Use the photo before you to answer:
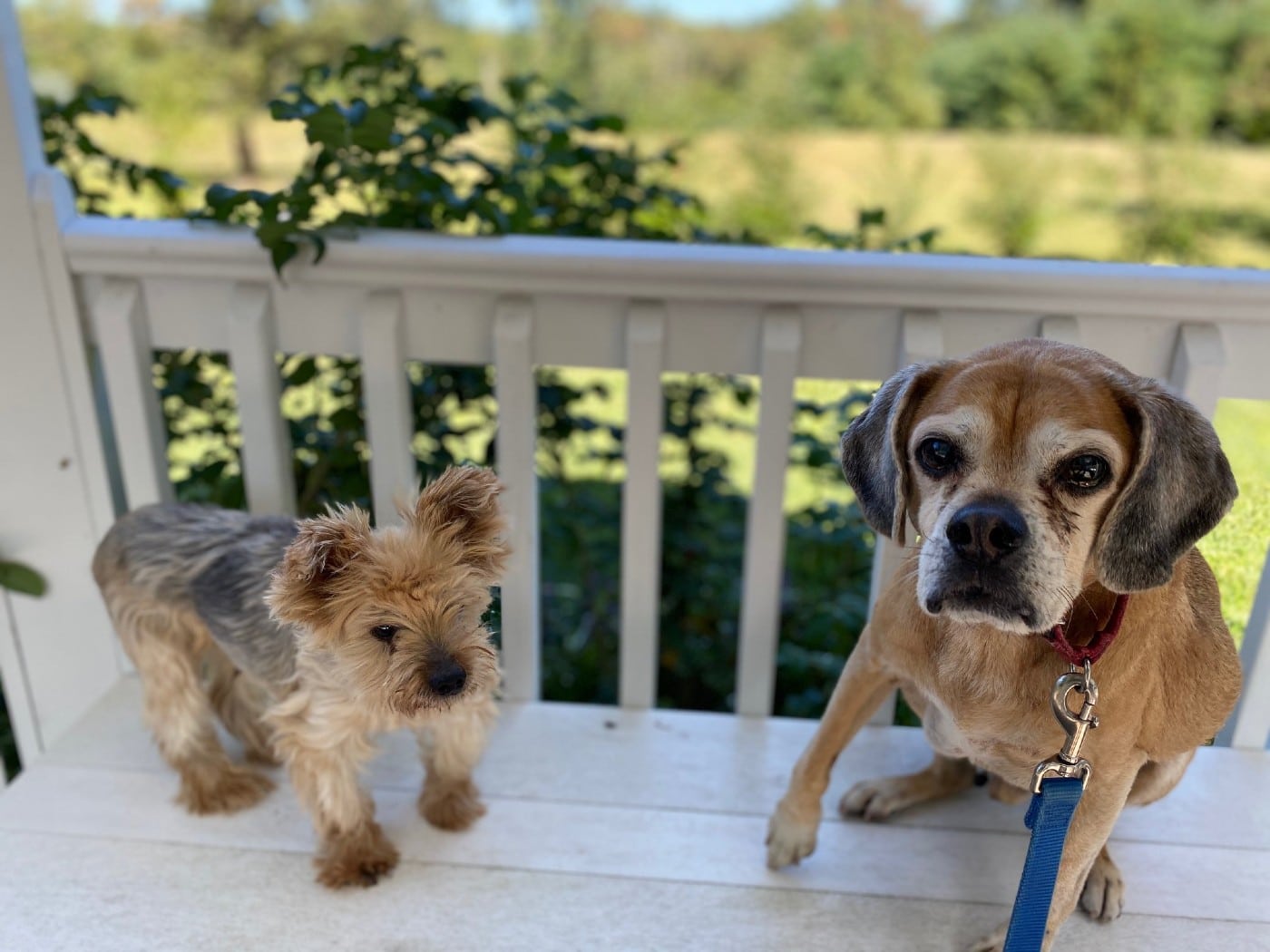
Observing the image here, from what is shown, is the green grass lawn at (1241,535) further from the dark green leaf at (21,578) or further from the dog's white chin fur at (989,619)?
the dark green leaf at (21,578)

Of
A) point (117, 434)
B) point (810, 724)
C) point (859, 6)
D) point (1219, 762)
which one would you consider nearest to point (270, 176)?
point (859, 6)

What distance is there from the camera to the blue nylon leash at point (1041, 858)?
1425 millimetres

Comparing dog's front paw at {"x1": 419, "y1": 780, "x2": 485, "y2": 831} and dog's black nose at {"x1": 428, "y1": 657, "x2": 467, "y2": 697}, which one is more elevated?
dog's black nose at {"x1": 428, "y1": 657, "x2": 467, "y2": 697}

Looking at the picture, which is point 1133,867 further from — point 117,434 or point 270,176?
point 270,176

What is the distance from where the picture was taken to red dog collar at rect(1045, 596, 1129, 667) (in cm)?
140

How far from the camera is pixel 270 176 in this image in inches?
291

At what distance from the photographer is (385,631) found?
1.48 metres

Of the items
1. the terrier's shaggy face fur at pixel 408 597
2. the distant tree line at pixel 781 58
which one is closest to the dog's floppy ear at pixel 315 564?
the terrier's shaggy face fur at pixel 408 597

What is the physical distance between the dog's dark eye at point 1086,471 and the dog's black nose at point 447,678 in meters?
0.80

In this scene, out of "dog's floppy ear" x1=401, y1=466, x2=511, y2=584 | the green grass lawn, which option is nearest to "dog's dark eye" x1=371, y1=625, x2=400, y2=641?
"dog's floppy ear" x1=401, y1=466, x2=511, y2=584

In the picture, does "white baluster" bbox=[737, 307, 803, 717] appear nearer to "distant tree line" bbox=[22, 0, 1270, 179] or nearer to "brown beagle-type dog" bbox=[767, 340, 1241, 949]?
"brown beagle-type dog" bbox=[767, 340, 1241, 949]

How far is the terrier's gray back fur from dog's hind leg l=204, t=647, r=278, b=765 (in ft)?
0.56

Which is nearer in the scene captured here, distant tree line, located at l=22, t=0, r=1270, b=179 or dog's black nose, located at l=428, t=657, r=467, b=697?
dog's black nose, located at l=428, t=657, r=467, b=697

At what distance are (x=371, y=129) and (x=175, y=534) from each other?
2.50ft
